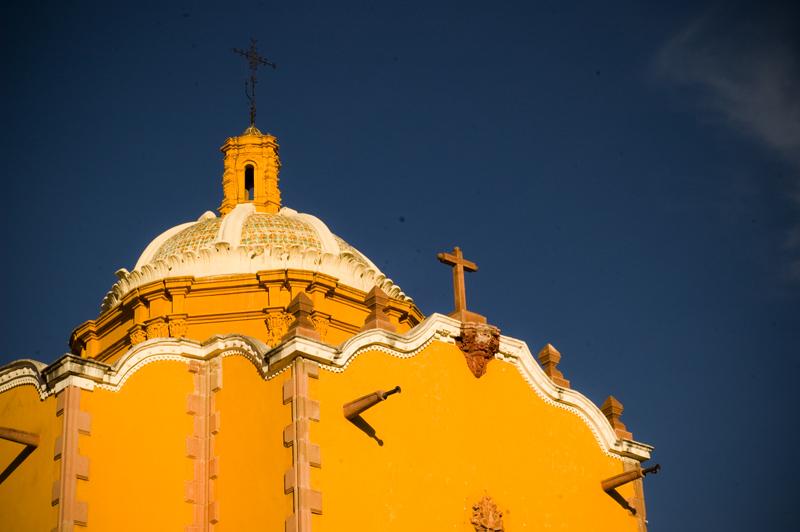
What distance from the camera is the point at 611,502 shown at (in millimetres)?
23531

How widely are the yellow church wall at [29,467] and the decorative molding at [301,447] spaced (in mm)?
3273

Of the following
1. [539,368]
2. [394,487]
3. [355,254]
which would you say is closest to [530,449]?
[539,368]

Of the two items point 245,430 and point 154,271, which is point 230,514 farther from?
point 154,271

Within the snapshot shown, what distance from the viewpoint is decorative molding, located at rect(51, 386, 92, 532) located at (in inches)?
787

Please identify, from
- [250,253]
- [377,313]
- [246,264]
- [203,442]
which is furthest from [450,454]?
[250,253]

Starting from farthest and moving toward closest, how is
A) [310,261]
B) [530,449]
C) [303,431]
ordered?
[310,261] → [530,449] → [303,431]

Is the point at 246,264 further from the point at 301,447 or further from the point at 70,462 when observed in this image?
the point at 301,447

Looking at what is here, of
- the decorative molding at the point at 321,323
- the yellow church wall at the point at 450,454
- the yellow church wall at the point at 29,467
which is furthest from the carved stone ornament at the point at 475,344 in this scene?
the yellow church wall at the point at 29,467

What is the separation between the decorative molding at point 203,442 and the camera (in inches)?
824

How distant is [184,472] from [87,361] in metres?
2.10

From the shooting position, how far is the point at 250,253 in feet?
84.5

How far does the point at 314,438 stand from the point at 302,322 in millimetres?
1726

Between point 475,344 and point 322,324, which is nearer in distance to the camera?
point 475,344

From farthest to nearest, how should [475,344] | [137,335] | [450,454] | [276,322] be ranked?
[137,335] → [276,322] → [475,344] → [450,454]
